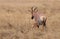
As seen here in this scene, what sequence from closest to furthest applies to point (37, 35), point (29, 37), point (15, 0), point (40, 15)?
point (29, 37), point (37, 35), point (40, 15), point (15, 0)

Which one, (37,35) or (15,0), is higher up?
(37,35)

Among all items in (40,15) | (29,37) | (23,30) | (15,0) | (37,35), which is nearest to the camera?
(29,37)

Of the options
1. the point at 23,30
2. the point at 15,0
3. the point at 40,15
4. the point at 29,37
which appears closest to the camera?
the point at 29,37

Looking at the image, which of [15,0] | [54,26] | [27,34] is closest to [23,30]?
[27,34]

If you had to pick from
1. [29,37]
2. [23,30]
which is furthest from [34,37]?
[23,30]

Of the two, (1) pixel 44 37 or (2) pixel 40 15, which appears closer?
(1) pixel 44 37

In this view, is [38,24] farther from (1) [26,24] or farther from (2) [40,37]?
(2) [40,37]

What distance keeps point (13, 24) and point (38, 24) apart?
4.51ft

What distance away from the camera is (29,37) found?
31.8ft

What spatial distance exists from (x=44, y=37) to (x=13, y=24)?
325 cm

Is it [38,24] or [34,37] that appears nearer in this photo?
[34,37]

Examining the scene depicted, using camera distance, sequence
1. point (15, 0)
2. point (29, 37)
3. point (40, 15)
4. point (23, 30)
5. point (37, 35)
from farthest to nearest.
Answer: point (15, 0) < point (40, 15) < point (23, 30) < point (37, 35) < point (29, 37)

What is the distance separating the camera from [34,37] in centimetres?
984

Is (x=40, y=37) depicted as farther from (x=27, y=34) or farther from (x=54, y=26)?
(x=54, y=26)
